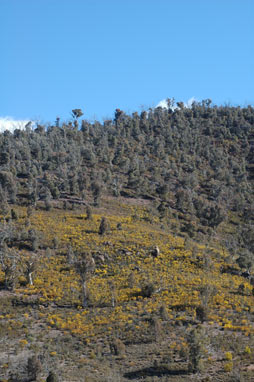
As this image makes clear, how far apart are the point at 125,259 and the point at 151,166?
64075mm

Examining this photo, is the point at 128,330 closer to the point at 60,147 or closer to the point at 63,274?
the point at 63,274

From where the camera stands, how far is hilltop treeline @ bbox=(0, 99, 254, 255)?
90.2m

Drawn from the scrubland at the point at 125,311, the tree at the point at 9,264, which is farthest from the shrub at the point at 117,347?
the tree at the point at 9,264

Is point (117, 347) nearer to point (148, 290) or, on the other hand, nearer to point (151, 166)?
point (148, 290)

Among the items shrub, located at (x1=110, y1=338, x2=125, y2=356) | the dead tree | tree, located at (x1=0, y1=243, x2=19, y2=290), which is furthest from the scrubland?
tree, located at (x1=0, y1=243, x2=19, y2=290)

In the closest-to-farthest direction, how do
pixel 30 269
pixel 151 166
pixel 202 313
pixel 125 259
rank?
pixel 202 313
pixel 30 269
pixel 125 259
pixel 151 166

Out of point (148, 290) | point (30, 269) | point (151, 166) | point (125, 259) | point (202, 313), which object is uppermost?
point (151, 166)

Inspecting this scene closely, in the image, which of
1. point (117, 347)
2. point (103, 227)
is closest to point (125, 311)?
point (117, 347)

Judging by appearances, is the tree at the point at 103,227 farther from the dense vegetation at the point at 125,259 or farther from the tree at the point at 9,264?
the tree at the point at 9,264

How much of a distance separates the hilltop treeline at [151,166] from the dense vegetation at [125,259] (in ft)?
1.72

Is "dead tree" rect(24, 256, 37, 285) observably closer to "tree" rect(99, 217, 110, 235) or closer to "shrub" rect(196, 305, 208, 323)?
"tree" rect(99, 217, 110, 235)

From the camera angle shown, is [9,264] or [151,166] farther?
[151,166]

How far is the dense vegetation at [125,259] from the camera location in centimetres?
3281

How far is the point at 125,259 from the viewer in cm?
5966
